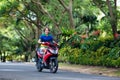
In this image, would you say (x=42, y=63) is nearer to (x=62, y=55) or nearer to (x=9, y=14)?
(x=62, y=55)

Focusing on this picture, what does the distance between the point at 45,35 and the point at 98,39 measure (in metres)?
6.30

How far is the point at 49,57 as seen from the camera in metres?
15.1

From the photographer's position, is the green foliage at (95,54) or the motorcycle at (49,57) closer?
the motorcycle at (49,57)

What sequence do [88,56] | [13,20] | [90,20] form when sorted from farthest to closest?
1. [13,20]
2. [90,20]
3. [88,56]

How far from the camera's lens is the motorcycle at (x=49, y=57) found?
48.2ft

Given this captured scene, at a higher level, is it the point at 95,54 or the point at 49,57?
the point at 95,54

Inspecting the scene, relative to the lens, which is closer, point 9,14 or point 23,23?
point 9,14

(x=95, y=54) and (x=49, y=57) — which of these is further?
(x=95, y=54)

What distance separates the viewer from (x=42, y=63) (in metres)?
15.7

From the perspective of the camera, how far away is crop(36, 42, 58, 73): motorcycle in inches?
579

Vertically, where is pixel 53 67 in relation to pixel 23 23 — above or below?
below

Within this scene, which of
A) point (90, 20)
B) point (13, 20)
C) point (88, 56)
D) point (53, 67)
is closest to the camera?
point (53, 67)

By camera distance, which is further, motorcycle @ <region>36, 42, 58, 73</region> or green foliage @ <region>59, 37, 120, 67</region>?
green foliage @ <region>59, 37, 120, 67</region>

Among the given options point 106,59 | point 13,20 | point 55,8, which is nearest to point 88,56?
point 106,59
